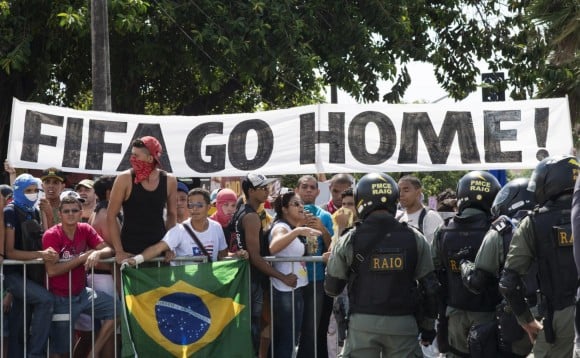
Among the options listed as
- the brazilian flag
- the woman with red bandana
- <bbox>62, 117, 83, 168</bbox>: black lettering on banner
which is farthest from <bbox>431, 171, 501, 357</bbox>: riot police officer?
<bbox>62, 117, 83, 168</bbox>: black lettering on banner

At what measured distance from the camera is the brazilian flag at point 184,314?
28.3 feet

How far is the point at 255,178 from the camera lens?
898cm

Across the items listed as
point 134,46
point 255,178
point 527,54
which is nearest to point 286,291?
point 255,178

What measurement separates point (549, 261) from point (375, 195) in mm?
1291

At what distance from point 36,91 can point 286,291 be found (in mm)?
12199

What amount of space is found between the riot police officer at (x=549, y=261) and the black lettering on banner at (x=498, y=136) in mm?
3196

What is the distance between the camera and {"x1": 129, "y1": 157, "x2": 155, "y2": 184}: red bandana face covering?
28.2 ft

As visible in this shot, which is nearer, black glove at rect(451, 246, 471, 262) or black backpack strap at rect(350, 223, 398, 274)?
black backpack strap at rect(350, 223, 398, 274)

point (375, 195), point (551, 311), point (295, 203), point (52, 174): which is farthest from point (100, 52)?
point (551, 311)

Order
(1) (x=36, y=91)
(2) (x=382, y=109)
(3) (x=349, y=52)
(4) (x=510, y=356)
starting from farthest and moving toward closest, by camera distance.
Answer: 1. (3) (x=349, y=52)
2. (1) (x=36, y=91)
3. (2) (x=382, y=109)
4. (4) (x=510, y=356)

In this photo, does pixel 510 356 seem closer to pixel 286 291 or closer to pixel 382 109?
pixel 286 291

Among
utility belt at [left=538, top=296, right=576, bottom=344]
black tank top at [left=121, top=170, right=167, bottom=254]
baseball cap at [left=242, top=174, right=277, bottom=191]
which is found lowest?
utility belt at [left=538, top=296, right=576, bottom=344]

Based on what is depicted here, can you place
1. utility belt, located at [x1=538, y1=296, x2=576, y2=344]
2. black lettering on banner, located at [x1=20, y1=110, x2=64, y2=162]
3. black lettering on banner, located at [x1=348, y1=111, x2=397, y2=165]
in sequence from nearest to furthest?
utility belt, located at [x1=538, y1=296, x2=576, y2=344] → black lettering on banner, located at [x1=348, y1=111, x2=397, y2=165] → black lettering on banner, located at [x1=20, y1=110, x2=64, y2=162]

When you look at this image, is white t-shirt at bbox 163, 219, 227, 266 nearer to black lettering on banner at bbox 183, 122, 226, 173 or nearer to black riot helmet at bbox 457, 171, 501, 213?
black lettering on banner at bbox 183, 122, 226, 173
